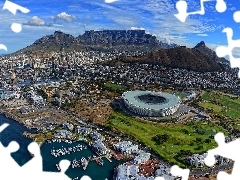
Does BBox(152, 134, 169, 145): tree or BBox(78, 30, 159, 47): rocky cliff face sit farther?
BBox(78, 30, 159, 47): rocky cliff face

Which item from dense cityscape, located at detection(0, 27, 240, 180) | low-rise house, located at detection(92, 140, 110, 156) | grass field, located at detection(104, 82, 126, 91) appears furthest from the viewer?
grass field, located at detection(104, 82, 126, 91)

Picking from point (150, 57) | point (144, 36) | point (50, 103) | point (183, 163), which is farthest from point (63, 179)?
point (144, 36)

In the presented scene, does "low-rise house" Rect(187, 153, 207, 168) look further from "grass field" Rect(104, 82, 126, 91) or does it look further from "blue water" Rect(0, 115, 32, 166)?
"grass field" Rect(104, 82, 126, 91)

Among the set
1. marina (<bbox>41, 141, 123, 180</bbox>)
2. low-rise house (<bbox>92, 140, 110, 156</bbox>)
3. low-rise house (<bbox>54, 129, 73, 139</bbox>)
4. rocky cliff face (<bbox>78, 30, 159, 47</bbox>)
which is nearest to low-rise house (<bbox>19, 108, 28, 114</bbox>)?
low-rise house (<bbox>54, 129, 73, 139</bbox>)

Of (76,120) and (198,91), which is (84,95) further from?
(198,91)

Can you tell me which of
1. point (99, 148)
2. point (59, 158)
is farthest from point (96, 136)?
point (59, 158)

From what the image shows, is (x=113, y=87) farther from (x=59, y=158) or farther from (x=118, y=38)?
(x=118, y=38)
